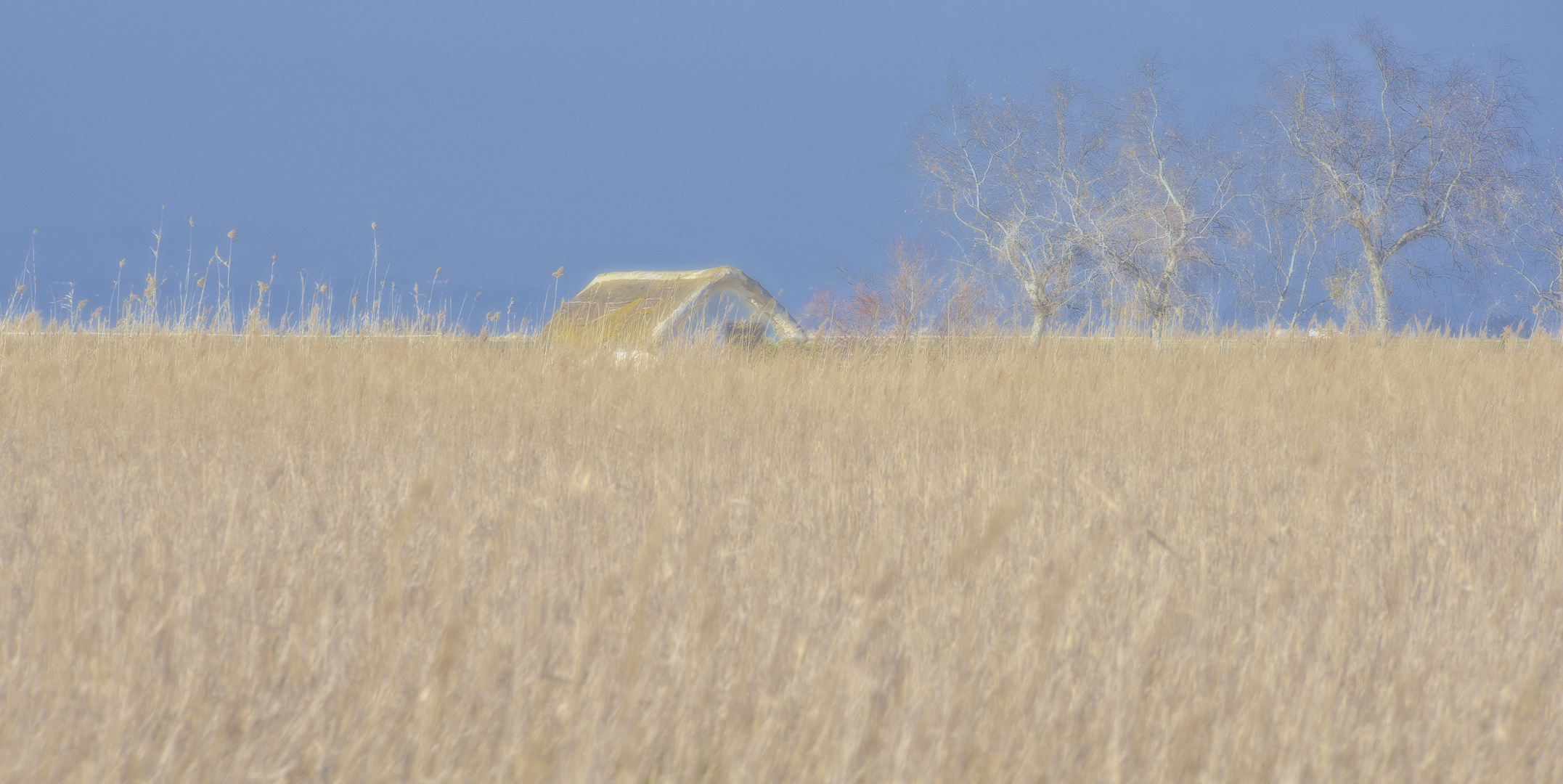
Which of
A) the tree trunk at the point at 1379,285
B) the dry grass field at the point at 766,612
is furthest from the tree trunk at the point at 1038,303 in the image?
the dry grass field at the point at 766,612

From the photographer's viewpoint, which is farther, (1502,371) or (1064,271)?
(1064,271)

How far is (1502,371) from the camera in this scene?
27.2ft

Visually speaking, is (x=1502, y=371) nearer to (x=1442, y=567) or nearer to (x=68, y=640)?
(x=1442, y=567)

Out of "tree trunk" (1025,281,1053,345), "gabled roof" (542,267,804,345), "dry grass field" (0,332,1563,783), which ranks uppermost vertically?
"tree trunk" (1025,281,1053,345)

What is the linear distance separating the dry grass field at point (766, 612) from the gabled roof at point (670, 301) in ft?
30.0

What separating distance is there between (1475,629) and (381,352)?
740 cm

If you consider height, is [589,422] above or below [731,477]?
above

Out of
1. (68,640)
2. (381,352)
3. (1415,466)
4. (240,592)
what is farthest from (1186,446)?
(381,352)

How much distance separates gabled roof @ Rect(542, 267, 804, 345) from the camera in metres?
14.1

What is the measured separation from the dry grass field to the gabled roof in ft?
30.0

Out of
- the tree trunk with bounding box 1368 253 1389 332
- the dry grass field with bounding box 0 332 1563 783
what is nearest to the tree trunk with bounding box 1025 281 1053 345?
the tree trunk with bounding box 1368 253 1389 332

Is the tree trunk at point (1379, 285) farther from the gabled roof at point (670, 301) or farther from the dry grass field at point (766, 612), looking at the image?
the dry grass field at point (766, 612)

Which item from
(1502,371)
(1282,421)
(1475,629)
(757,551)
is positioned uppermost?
(1502,371)

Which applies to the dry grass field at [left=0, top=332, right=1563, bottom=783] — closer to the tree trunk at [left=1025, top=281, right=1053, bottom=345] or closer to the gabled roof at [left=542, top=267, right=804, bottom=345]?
the gabled roof at [left=542, top=267, right=804, bottom=345]
